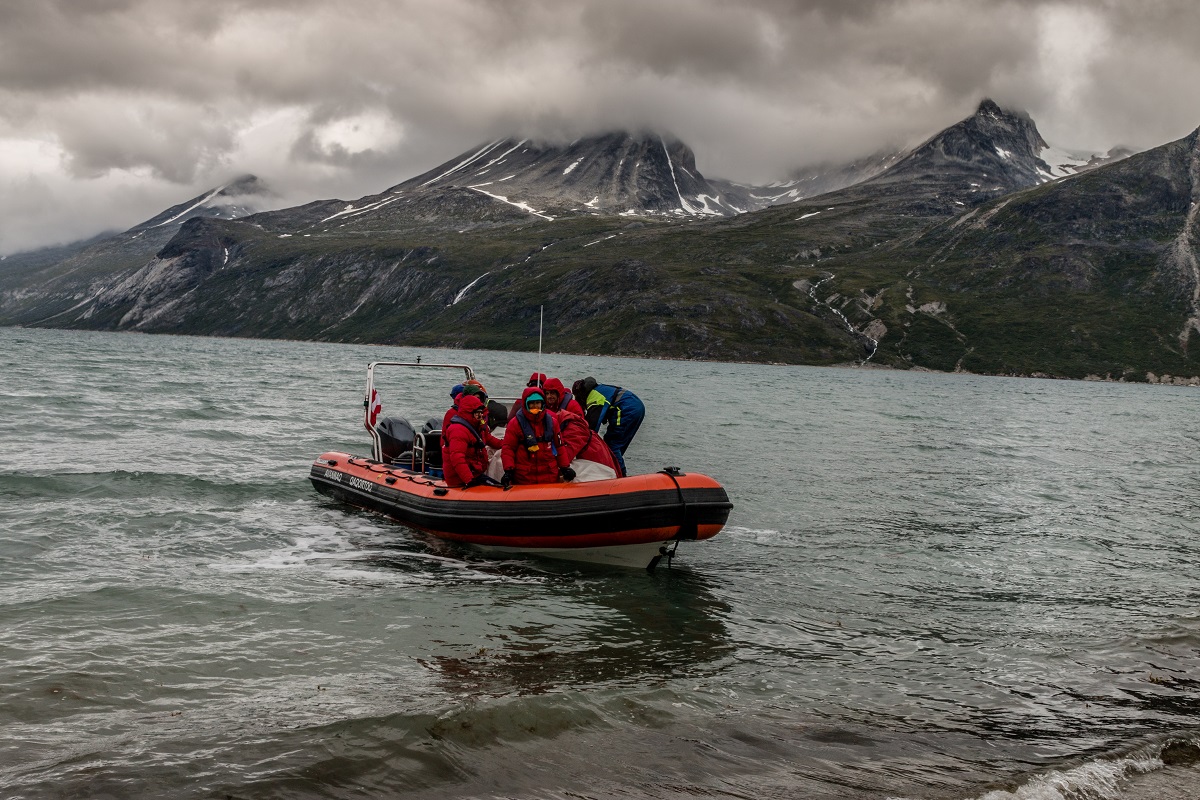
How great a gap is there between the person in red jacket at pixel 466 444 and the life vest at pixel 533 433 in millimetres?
943

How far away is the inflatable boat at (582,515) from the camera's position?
11.6m

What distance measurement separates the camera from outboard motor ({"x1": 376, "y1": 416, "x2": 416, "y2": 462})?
16844 millimetres

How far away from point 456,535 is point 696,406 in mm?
35476

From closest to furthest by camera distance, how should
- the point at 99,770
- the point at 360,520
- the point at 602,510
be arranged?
the point at 99,770
the point at 602,510
the point at 360,520

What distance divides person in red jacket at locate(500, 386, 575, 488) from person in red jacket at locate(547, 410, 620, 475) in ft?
0.37

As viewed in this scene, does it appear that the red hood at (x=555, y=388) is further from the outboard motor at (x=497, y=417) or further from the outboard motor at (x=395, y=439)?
the outboard motor at (x=395, y=439)

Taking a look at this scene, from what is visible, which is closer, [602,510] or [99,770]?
[99,770]

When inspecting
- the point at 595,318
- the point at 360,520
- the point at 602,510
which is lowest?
the point at 360,520

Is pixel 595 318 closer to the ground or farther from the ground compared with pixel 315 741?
farther from the ground

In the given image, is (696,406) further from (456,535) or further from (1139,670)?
(1139,670)

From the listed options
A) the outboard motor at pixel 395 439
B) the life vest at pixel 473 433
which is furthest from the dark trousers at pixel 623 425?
the outboard motor at pixel 395 439

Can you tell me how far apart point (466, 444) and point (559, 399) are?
1.73 m

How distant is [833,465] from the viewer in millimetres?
24969

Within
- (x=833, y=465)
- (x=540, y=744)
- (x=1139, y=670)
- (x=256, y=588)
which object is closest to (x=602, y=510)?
(x=256, y=588)
